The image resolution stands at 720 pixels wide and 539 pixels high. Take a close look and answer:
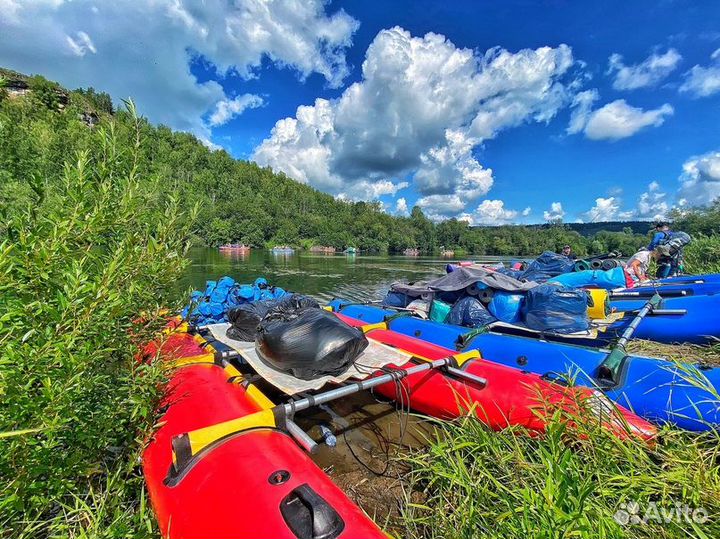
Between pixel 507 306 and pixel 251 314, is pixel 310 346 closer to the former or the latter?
pixel 251 314

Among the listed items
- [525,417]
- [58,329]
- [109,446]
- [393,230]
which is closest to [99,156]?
[58,329]

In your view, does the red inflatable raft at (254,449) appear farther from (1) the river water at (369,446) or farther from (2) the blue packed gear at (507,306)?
(2) the blue packed gear at (507,306)

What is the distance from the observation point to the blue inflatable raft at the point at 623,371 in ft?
9.16

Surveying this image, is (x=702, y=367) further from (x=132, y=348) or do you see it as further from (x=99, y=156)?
(x=99, y=156)

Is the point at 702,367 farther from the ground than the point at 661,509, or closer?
farther from the ground

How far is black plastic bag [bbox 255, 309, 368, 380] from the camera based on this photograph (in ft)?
11.1

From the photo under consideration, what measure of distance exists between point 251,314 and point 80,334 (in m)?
3.57

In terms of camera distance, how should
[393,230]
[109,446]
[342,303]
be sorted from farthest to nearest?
[393,230] < [342,303] < [109,446]

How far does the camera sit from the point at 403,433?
12.5 ft

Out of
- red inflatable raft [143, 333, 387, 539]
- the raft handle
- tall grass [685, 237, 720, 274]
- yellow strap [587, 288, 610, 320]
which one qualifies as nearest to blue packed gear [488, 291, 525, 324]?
yellow strap [587, 288, 610, 320]

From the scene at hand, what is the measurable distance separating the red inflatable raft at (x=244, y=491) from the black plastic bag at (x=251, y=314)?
7.26 ft

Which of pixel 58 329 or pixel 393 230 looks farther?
pixel 393 230

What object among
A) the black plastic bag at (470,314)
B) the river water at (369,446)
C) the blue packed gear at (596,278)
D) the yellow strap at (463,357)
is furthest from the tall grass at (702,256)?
the river water at (369,446)

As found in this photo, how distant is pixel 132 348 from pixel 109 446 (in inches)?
31.4
